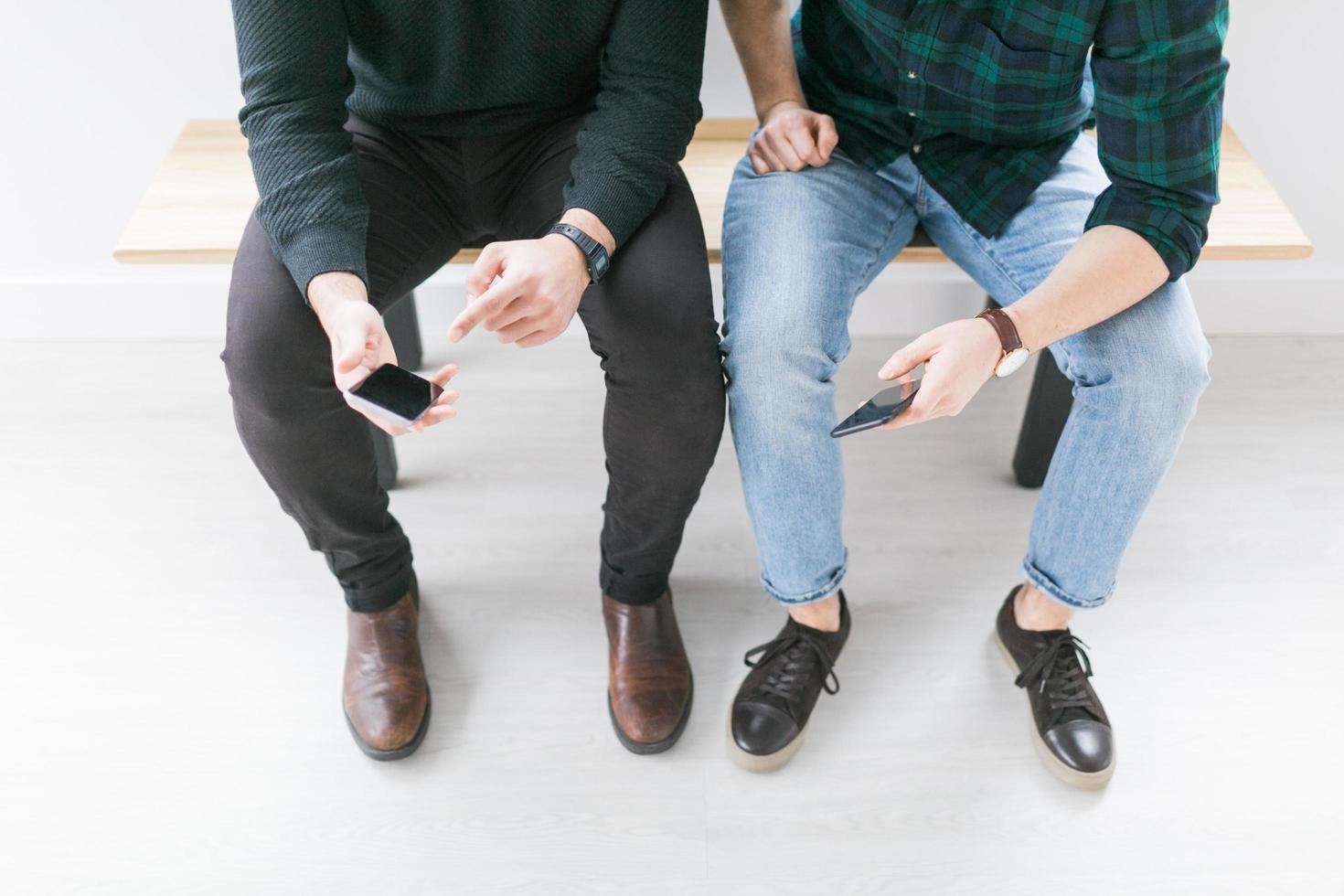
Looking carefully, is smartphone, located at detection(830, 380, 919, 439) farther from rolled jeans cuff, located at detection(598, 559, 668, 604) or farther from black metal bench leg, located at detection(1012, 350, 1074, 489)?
black metal bench leg, located at detection(1012, 350, 1074, 489)

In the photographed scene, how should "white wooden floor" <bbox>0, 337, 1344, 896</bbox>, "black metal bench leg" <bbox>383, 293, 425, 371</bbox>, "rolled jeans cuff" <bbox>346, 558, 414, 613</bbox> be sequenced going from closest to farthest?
"white wooden floor" <bbox>0, 337, 1344, 896</bbox> < "rolled jeans cuff" <bbox>346, 558, 414, 613</bbox> < "black metal bench leg" <bbox>383, 293, 425, 371</bbox>

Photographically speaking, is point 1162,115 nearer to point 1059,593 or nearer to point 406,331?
point 1059,593

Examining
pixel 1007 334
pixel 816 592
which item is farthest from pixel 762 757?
pixel 1007 334

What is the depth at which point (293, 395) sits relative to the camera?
3.70 ft

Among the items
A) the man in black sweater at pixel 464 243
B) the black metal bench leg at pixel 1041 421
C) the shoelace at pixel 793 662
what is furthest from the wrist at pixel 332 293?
the black metal bench leg at pixel 1041 421

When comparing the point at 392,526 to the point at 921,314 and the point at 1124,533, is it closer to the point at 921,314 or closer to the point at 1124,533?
the point at 1124,533

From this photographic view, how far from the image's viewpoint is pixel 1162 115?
108cm

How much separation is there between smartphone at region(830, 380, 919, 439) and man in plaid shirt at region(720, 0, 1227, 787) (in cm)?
1

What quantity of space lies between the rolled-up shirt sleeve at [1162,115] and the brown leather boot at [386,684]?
980 mm

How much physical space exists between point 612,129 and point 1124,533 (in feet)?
2.46

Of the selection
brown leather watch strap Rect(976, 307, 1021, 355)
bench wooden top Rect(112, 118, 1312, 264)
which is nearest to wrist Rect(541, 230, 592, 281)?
bench wooden top Rect(112, 118, 1312, 264)

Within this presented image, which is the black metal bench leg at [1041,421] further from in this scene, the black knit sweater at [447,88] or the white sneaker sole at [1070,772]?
the black knit sweater at [447,88]

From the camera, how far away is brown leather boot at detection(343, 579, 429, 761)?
1.34m

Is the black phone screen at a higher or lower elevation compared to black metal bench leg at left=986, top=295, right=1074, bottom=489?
higher
